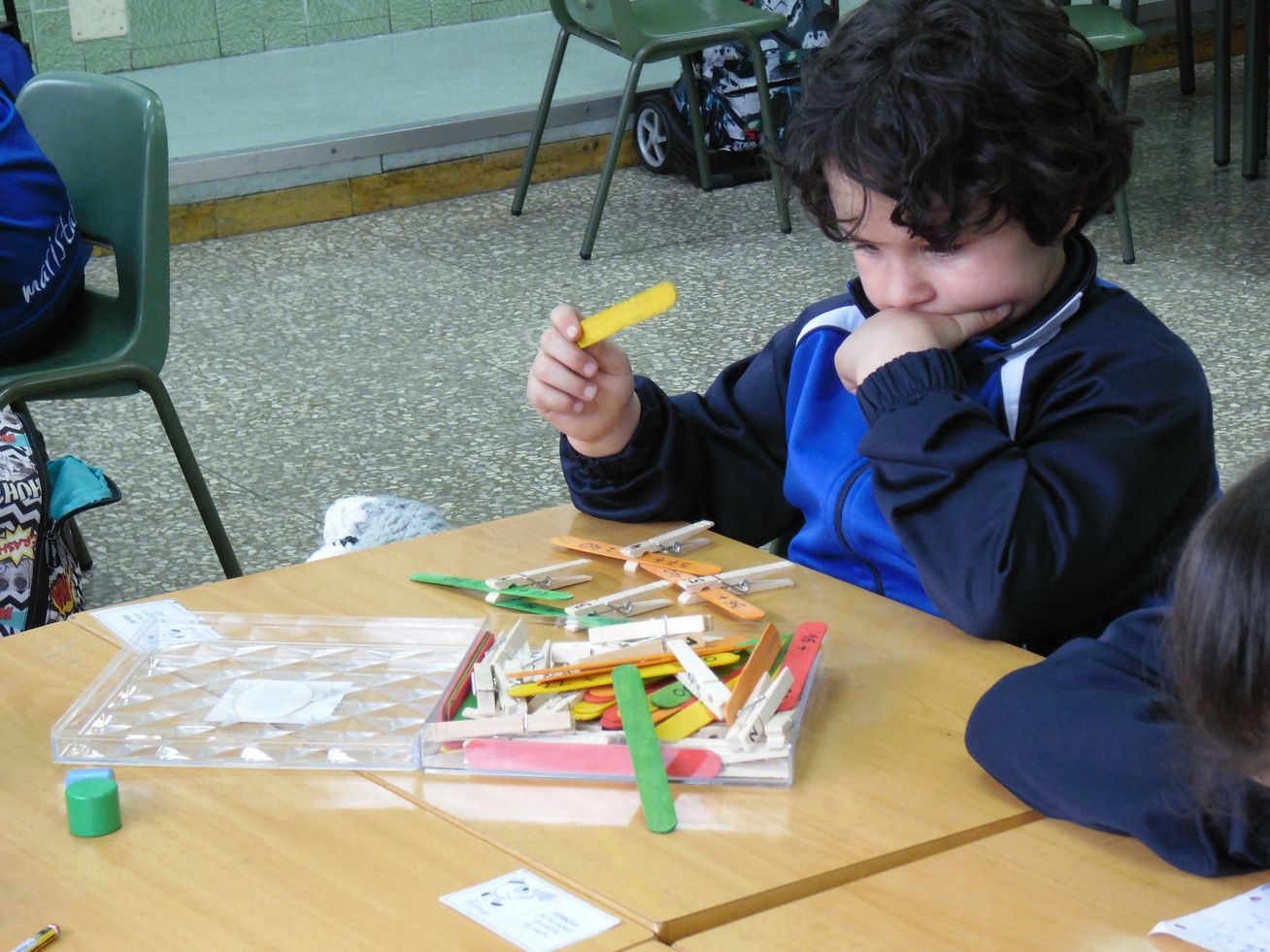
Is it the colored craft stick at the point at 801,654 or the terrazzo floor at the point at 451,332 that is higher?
the colored craft stick at the point at 801,654

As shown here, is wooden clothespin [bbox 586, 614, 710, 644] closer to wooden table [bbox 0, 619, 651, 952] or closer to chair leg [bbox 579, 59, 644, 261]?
wooden table [bbox 0, 619, 651, 952]

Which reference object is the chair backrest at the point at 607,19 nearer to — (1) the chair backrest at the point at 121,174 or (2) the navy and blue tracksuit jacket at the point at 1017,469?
(1) the chair backrest at the point at 121,174

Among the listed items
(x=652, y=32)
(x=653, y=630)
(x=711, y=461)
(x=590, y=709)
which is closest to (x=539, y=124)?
(x=652, y=32)

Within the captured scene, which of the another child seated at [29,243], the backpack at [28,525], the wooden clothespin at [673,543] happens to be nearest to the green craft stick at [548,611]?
the wooden clothespin at [673,543]

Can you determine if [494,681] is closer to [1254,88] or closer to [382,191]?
[382,191]

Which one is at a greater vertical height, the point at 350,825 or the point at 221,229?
the point at 350,825

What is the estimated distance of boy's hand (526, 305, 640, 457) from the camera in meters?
1.23

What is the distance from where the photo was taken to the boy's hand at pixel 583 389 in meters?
1.23

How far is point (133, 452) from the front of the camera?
304 centimetres

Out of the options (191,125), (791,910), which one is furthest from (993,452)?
(191,125)

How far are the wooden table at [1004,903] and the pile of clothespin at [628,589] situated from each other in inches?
12.2

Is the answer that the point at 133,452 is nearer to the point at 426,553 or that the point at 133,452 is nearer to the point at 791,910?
the point at 426,553

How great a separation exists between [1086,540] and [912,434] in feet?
0.46

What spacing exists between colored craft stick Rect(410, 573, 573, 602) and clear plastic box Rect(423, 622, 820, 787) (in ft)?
0.70
